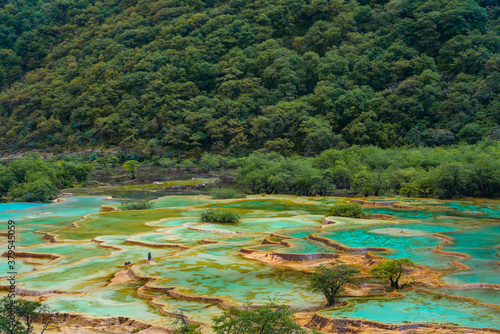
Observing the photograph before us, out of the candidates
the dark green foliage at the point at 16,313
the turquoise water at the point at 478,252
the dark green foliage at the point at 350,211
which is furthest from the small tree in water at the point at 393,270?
the dark green foliage at the point at 350,211

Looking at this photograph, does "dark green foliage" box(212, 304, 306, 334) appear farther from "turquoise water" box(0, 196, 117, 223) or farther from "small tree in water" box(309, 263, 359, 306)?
"turquoise water" box(0, 196, 117, 223)

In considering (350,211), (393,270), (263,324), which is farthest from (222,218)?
(263,324)

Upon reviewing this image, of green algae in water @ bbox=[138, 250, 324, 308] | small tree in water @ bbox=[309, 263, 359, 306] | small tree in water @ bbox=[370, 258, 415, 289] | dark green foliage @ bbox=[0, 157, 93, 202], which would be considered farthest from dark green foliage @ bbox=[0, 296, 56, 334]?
dark green foliage @ bbox=[0, 157, 93, 202]

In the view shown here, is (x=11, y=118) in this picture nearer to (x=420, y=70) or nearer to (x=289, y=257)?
(x=420, y=70)

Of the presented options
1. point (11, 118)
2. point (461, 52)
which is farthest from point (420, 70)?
point (11, 118)

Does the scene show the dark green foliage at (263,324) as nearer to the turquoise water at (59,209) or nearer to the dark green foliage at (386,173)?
the turquoise water at (59,209)

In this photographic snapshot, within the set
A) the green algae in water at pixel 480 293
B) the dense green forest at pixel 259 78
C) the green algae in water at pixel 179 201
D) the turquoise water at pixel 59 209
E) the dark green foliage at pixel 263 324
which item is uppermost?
the dense green forest at pixel 259 78

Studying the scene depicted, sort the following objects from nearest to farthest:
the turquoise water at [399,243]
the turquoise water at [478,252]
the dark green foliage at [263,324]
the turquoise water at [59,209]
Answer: the dark green foliage at [263,324]
the turquoise water at [478,252]
the turquoise water at [399,243]
the turquoise water at [59,209]
